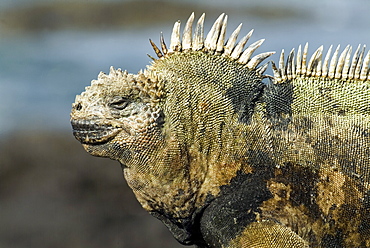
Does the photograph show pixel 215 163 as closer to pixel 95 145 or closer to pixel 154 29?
pixel 95 145

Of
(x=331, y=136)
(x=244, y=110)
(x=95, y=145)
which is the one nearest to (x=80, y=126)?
(x=95, y=145)

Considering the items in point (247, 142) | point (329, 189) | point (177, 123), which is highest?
point (177, 123)

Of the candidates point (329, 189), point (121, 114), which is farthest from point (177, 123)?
point (329, 189)

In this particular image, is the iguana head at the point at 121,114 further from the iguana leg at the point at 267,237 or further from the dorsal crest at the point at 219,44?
the iguana leg at the point at 267,237

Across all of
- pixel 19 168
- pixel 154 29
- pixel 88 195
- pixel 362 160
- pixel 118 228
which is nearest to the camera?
pixel 362 160

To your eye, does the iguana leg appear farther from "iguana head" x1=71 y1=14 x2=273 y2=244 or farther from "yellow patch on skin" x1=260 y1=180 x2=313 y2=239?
"iguana head" x1=71 y1=14 x2=273 y2=244

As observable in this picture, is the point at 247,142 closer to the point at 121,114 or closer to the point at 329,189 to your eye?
the point at 329,189

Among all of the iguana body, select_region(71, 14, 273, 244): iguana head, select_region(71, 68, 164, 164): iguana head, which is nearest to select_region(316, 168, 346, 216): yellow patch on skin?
the iguana body

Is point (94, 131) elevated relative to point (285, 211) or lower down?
elevated
